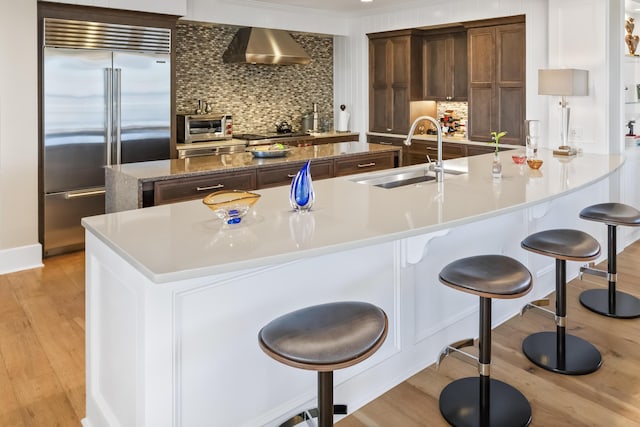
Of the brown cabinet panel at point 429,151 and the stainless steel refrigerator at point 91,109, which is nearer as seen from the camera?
the stainless steel refrigerator at point 91,109

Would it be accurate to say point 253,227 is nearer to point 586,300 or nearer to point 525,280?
point 525,280

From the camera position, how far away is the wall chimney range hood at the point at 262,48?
6.06 metres

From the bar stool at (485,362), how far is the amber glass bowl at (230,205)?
2.79ft

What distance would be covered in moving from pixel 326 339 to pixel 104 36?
14.3 ft

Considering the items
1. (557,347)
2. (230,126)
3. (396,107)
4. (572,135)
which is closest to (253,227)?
(557,347)

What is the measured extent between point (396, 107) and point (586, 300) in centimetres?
403

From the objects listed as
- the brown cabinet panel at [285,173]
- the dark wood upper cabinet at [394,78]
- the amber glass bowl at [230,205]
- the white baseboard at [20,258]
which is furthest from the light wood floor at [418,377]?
the dark wood upper cabinet at [394,78]

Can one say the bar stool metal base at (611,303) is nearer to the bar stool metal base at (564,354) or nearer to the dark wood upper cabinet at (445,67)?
the bar stool metal base at (564,354)

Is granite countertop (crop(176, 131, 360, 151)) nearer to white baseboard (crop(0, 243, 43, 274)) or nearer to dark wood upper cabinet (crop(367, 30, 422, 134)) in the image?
dark wood upper cabinet (crop(367, 30, 422, 134))

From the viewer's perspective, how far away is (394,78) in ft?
22.4

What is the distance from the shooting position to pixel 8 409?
90.1 inches

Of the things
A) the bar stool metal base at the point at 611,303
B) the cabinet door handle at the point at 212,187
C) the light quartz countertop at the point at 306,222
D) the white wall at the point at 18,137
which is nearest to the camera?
the light quartz countertop at the point at 306,222

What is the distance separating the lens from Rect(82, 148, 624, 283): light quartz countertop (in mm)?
1553

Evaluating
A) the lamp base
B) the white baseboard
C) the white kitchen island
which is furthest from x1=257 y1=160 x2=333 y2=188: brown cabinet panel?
the white baseboard
